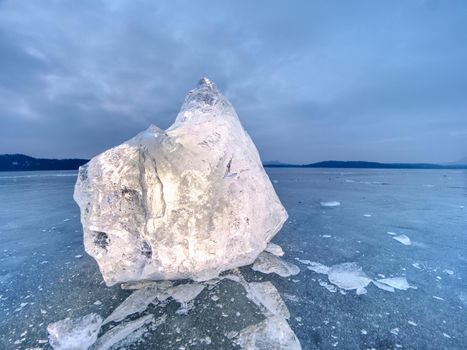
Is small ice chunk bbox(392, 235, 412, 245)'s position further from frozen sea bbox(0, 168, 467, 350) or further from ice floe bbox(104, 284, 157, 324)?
ice floe bbox(104, 284, 157, 324)

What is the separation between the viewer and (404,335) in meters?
1.87

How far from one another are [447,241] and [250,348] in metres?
4.44

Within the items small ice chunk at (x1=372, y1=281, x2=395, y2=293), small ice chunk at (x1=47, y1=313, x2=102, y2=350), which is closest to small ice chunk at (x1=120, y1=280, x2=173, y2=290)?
small ice chunk at (x1=47, y1=313, x2=102, y2=350)

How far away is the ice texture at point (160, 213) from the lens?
2.56 m

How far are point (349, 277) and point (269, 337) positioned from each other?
153cm

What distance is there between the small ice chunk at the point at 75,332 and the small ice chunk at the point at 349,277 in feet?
8.42

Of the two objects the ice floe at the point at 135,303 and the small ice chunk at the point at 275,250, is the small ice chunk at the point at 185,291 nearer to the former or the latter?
the ice floe at the point at 135,303

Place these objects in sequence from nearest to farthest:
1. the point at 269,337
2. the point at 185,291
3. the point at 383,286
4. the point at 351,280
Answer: the point at 269,337
the point at 185,291
the point at 383,286
the point at 351,280

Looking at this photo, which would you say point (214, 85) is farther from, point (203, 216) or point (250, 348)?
point (250, 348)

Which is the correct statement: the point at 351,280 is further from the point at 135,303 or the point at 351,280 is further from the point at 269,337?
the point at 135,303

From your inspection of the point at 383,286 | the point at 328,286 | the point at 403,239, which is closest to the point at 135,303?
the point at 328,286

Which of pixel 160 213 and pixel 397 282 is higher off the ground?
pixel 160 213

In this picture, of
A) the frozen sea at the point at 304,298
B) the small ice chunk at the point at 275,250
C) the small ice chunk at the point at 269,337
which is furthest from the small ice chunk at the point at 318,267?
the small ice chunk at the point at 269,337

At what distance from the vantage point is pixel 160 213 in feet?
8.34
